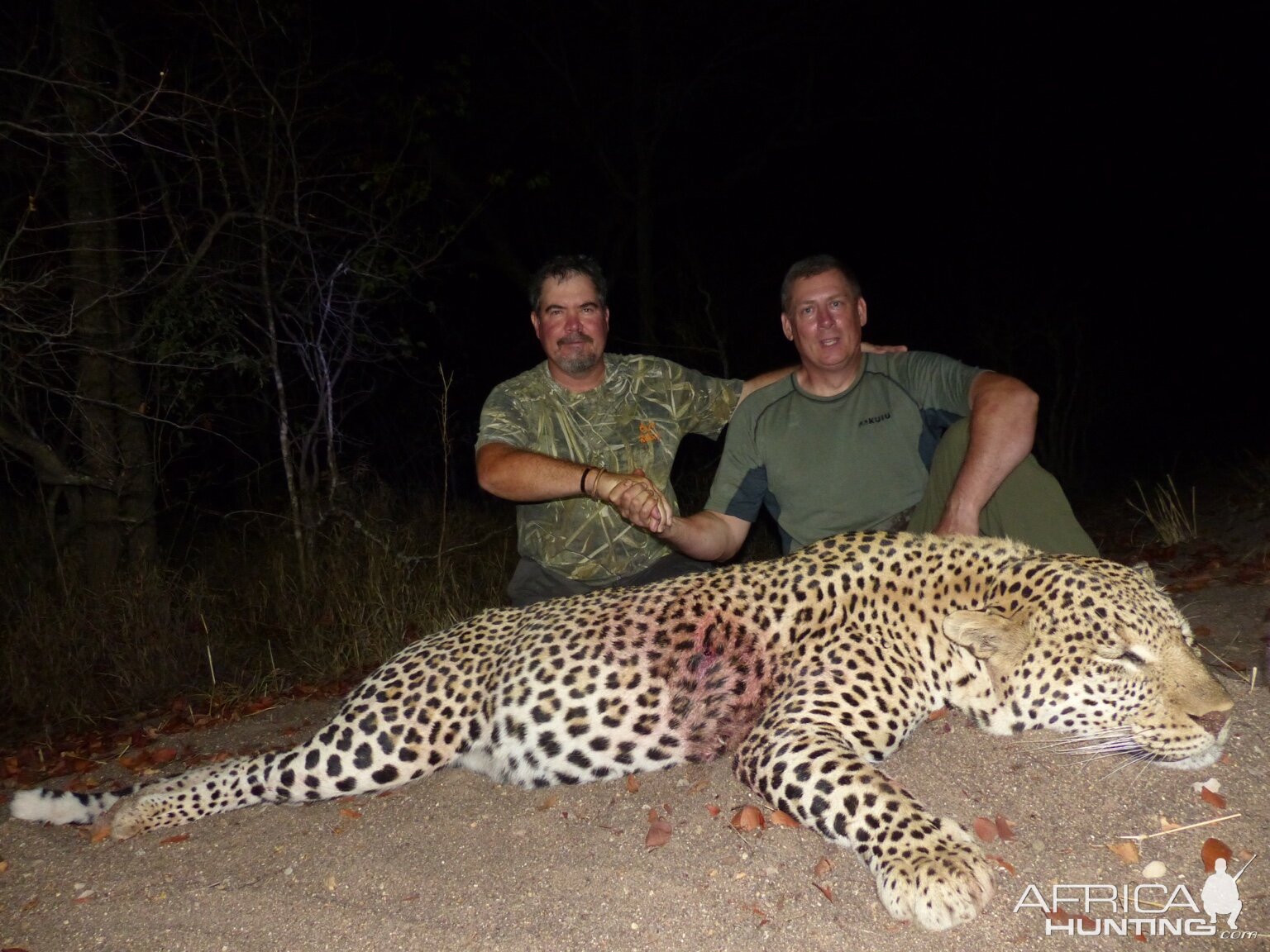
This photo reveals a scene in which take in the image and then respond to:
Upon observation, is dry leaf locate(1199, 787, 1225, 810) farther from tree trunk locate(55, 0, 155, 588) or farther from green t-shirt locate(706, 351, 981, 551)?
tree trunk locate(55, 0, 155, 588)

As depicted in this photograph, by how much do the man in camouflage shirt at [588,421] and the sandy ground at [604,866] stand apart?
167cm

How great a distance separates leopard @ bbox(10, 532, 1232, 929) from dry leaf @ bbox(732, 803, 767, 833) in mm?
67

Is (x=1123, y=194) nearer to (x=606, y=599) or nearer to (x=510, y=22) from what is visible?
(x=510, y=22)

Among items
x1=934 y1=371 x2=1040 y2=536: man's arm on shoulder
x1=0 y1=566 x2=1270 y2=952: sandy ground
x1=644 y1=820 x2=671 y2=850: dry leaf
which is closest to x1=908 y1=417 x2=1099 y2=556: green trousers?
x1=934 y1=371 x2=1040 y2=536: man's arm on shoulder

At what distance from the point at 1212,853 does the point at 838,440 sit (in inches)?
98.1

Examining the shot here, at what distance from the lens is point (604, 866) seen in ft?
10.4

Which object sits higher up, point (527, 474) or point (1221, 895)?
point (527, 474)

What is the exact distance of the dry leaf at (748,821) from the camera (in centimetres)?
323

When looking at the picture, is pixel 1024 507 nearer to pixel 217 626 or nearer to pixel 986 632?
pixel 986 632

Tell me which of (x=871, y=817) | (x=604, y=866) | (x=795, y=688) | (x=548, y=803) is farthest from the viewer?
(x=548, y=803)

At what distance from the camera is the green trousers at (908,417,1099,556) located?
14.3 ft

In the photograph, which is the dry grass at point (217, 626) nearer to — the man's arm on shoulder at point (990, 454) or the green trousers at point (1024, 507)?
the green trousers at point (1024, 507)

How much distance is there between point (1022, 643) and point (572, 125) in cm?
1209

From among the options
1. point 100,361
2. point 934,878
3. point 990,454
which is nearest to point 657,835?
point 934,878
